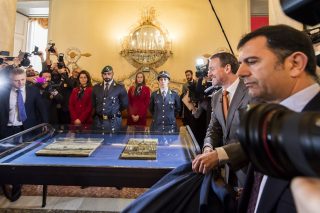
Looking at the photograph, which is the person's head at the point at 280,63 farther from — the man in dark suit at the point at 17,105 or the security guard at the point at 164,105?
the security guard at the point at 164,105

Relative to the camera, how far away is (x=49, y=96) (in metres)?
4.25

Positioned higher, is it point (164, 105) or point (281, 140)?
point (164, 105)

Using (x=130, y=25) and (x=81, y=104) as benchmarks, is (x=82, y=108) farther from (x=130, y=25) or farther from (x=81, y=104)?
(x=130, y=25)

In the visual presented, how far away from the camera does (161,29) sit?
7.35 metres

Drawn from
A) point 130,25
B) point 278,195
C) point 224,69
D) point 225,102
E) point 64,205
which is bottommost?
point 64,205

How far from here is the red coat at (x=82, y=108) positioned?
4465mm

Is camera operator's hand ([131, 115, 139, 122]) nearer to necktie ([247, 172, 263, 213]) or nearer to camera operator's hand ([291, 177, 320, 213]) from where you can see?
necktie ([247, 172, 263, 213])

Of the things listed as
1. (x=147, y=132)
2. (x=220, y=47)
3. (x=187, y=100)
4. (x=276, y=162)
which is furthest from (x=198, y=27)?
(x=276, y=162)

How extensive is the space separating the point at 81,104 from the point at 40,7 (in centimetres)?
498

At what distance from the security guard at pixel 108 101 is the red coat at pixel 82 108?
4.1 inches

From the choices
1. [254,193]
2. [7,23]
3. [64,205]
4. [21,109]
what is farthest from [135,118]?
[254,193]

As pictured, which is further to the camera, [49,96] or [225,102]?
[49,96]

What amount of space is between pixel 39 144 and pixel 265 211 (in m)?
2.04

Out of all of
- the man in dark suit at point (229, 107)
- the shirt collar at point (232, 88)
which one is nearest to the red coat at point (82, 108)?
the man in dark suit at point (229, 107)
